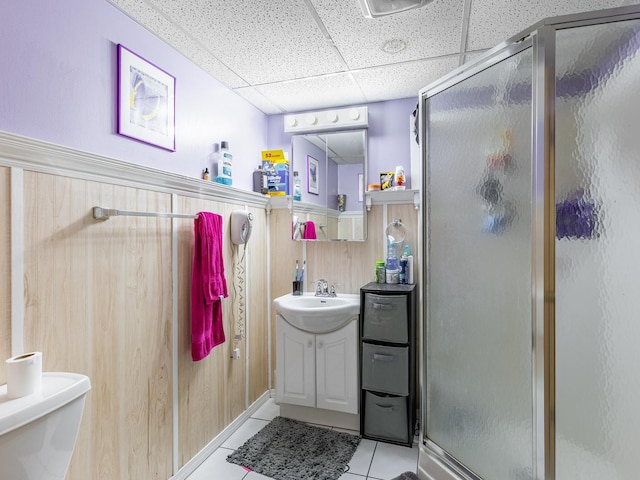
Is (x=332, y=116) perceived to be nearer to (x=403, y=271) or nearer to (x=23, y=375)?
(x=403, y=271)

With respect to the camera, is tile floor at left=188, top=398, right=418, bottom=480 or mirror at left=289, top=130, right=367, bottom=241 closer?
tile floor at left=188, top=398, right=418, bottom=480

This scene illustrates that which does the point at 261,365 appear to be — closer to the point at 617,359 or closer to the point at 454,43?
the point at 617,359

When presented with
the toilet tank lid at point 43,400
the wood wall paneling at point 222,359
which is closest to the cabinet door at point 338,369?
the wood wall paneling at point 222,359

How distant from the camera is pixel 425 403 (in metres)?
1.56

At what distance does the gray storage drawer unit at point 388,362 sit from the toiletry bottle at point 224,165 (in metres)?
1.11

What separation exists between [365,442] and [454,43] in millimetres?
2325

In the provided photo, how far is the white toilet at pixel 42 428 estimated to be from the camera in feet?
2.87

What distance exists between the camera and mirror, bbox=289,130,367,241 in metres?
2.53

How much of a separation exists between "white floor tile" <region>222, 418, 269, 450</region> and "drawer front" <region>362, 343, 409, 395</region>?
787 millimetres

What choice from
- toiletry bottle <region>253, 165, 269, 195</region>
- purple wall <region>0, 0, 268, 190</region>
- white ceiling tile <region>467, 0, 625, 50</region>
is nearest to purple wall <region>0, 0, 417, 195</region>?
purple wall <region>0, 0, 268, 190</region>

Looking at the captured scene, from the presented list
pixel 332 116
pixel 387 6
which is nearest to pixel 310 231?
pixel 332 116

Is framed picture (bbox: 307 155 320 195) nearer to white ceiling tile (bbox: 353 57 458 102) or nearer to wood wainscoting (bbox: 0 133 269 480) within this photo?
white ceiling tile (bbox: 353 57 458 102)

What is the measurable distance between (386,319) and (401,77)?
151cm

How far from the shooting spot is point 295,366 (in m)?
2.31
